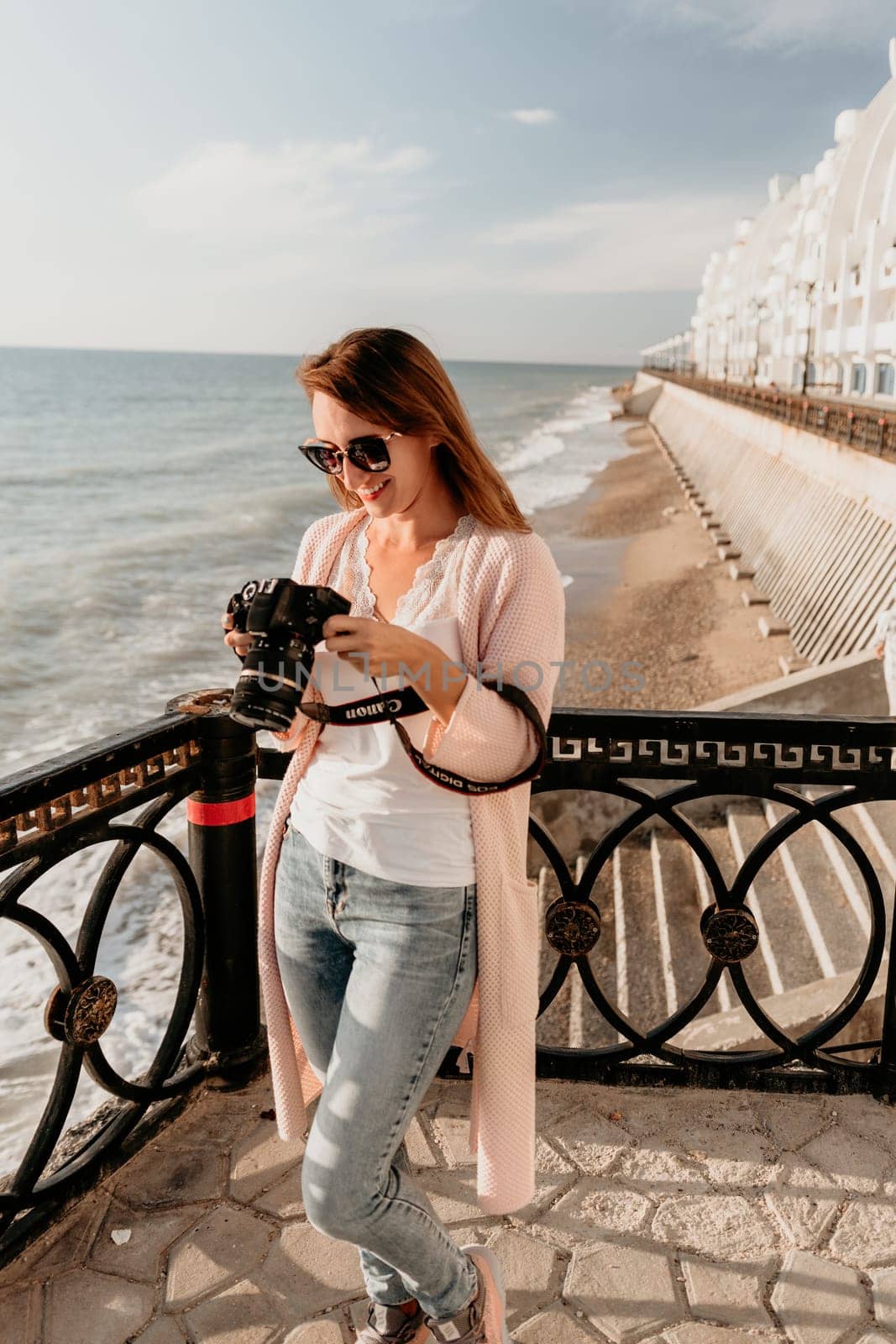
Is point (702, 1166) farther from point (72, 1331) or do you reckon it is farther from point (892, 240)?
point (892, 240)

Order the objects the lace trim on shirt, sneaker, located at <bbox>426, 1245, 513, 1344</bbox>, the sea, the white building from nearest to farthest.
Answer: the lace trim on shirt → sneaker, located at <bbox>426, 1245, 513, 1344</bbox> → the sea → the white building

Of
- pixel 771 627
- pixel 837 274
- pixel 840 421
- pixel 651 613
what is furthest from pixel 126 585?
pixel 837 274

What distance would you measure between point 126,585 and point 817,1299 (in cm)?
2243

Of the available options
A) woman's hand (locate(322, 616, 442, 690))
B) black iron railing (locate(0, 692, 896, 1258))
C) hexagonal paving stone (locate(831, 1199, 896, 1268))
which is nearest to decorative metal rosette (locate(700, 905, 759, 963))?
black iron railing (locate(0, 692, 896, 1258))

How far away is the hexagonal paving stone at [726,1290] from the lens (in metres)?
2.40

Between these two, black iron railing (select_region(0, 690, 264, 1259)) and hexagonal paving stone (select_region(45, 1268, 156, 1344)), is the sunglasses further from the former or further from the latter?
hexagonal paving stone (select_region(45, 1268, 156, 1344))

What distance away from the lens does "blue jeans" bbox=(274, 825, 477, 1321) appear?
73.7 inches

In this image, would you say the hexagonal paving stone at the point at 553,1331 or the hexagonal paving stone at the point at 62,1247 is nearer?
the hexagonal paving stone at the point at 553,1331

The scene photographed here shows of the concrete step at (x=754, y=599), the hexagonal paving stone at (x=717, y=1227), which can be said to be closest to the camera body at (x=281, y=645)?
the hexagonal paving stone at (x=717, y=1227)

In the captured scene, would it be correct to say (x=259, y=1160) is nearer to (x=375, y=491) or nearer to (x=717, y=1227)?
(x=717, y=1227)

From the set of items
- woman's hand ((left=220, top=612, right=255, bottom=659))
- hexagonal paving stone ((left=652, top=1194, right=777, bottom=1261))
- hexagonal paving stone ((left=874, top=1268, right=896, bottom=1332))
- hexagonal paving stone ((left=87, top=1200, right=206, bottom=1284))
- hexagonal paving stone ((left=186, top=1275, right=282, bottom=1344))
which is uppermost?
woman's hand ((left=220, top=612, right=255, bottom=659))

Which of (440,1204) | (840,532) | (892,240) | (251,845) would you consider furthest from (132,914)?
(892,240)

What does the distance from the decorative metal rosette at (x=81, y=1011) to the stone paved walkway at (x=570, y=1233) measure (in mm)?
521

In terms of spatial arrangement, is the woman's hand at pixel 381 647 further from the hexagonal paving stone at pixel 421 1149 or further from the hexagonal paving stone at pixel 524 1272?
the hexagonal paving stone at pixel 421 1149
